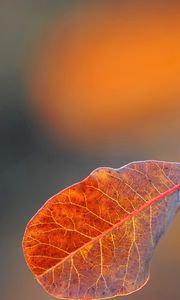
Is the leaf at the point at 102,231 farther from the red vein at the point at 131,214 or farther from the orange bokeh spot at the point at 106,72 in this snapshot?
the orange bokeh spot at the point at 106,72

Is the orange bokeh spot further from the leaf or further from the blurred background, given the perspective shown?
the leaf

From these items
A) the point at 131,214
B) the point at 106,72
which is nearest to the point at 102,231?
the point at 131,214

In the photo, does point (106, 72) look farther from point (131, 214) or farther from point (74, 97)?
point (131, 214)

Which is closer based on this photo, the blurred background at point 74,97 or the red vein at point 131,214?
the red vein at point 131,214

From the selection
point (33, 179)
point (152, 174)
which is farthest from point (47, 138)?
point (152, 174)

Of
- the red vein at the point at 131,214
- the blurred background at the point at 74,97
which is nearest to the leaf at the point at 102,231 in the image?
the red vein at the point at 131,214
